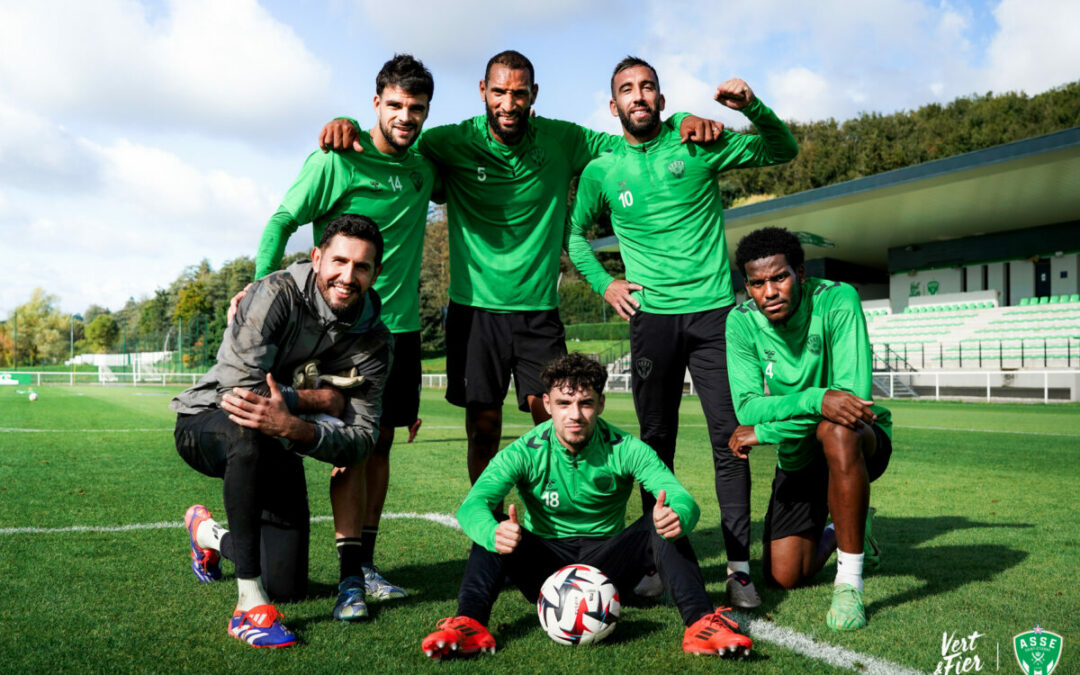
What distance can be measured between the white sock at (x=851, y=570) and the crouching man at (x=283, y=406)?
197 centimetres

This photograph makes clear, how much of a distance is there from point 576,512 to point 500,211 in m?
1.75

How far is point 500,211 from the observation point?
4254 millimetres

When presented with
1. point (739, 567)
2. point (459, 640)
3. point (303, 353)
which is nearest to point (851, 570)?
point (739, 567)

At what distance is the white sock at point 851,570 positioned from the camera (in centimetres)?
316

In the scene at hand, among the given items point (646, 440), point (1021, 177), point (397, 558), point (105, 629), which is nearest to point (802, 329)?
point (646, 440)

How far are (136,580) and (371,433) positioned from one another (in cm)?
137

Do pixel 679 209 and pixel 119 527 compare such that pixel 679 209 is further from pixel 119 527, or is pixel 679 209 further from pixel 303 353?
pixel 119 527

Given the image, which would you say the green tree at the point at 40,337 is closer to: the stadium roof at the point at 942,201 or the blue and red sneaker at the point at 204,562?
the stadium roof at the point at 942,201

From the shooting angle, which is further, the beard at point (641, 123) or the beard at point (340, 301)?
the beard at point (641, 123)

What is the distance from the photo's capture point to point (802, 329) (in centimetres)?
353

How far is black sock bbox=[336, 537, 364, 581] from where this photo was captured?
3.32m

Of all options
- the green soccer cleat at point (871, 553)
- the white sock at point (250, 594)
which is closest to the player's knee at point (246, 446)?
the white sock at point (250, 594)

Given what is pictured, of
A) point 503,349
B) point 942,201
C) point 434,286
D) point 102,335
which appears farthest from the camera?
point 102,335

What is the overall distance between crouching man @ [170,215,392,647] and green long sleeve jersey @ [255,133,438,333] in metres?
0.55
